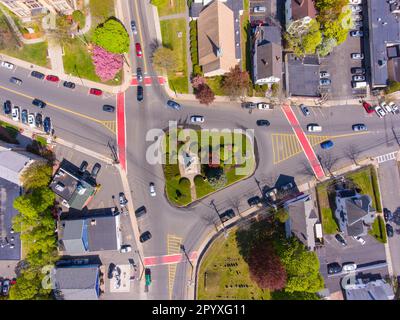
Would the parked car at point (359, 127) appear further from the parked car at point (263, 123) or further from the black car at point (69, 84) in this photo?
the black car at point (69, 84)

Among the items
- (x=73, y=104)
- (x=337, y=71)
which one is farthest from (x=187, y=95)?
(x=337, y=71)

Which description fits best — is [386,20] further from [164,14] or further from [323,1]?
[164,14]

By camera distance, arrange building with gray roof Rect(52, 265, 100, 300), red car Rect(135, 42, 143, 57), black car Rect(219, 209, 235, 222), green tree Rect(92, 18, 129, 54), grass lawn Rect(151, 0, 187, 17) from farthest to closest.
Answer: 1. grass lawn Rect(151, 0, 187, 17)
2. red car Rect(135, 42, 143, 57)
3. black car Rect(219, 209, 235, 222)
4. green tree Rect(92, 18, 129, 54)
5. building with gray roof Rect(52, 265, 100, 300)

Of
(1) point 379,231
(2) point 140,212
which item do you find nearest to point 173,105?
(2) point 140,212

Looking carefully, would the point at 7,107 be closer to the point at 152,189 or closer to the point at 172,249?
the point at 152,189

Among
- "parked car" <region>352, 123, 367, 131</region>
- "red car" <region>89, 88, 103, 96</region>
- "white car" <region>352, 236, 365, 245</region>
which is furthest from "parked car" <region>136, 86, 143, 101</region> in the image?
"white car" <region>352, 236, 365, 245</region>

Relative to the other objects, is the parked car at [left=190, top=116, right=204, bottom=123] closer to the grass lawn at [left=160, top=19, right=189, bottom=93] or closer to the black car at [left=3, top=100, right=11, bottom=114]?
the grass lawn at [left=160, top=19, right=189, bottom=93]
